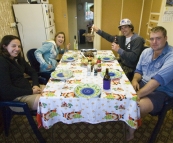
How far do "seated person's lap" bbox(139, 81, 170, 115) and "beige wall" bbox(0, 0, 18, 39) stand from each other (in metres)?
2.52

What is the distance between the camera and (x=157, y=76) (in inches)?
45.7

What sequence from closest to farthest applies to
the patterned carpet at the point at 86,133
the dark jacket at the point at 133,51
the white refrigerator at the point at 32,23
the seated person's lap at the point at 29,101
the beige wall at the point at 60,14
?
the seated person's lap at the point at 29,101, the patterned carpet at the point at 86,133, the dark jacket at the point at 133,51, the white refrigerator at the point at 32,23, the beige wall at the point at 60,14

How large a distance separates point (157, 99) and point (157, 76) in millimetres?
235

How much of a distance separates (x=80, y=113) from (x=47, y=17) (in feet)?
7.71

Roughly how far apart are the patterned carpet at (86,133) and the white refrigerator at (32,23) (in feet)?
5.83

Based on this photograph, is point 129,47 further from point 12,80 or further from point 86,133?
point 12,80

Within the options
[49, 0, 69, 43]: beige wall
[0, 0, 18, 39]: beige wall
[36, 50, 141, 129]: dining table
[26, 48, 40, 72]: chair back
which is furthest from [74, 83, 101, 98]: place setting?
[49, 0, 69, 43]: beige wall

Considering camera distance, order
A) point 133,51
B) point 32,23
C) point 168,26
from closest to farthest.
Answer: point 133,51
point 168,26
point 32,23

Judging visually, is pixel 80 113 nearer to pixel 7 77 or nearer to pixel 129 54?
pixel 7 77

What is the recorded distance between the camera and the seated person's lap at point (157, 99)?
1.21 metres

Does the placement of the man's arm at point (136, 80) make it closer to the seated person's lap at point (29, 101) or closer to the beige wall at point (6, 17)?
the seated person's lap at point (29, 101)

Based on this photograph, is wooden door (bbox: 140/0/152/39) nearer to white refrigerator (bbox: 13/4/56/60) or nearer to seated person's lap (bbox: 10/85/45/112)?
white refrigerator (bbox: 13/4/56/60)

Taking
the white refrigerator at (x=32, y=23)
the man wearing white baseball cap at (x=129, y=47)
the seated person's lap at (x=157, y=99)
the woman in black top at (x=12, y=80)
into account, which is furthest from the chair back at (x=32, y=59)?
the seated person's lap at (x=157, y=99)

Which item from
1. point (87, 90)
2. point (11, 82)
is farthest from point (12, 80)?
point (87, 90)
